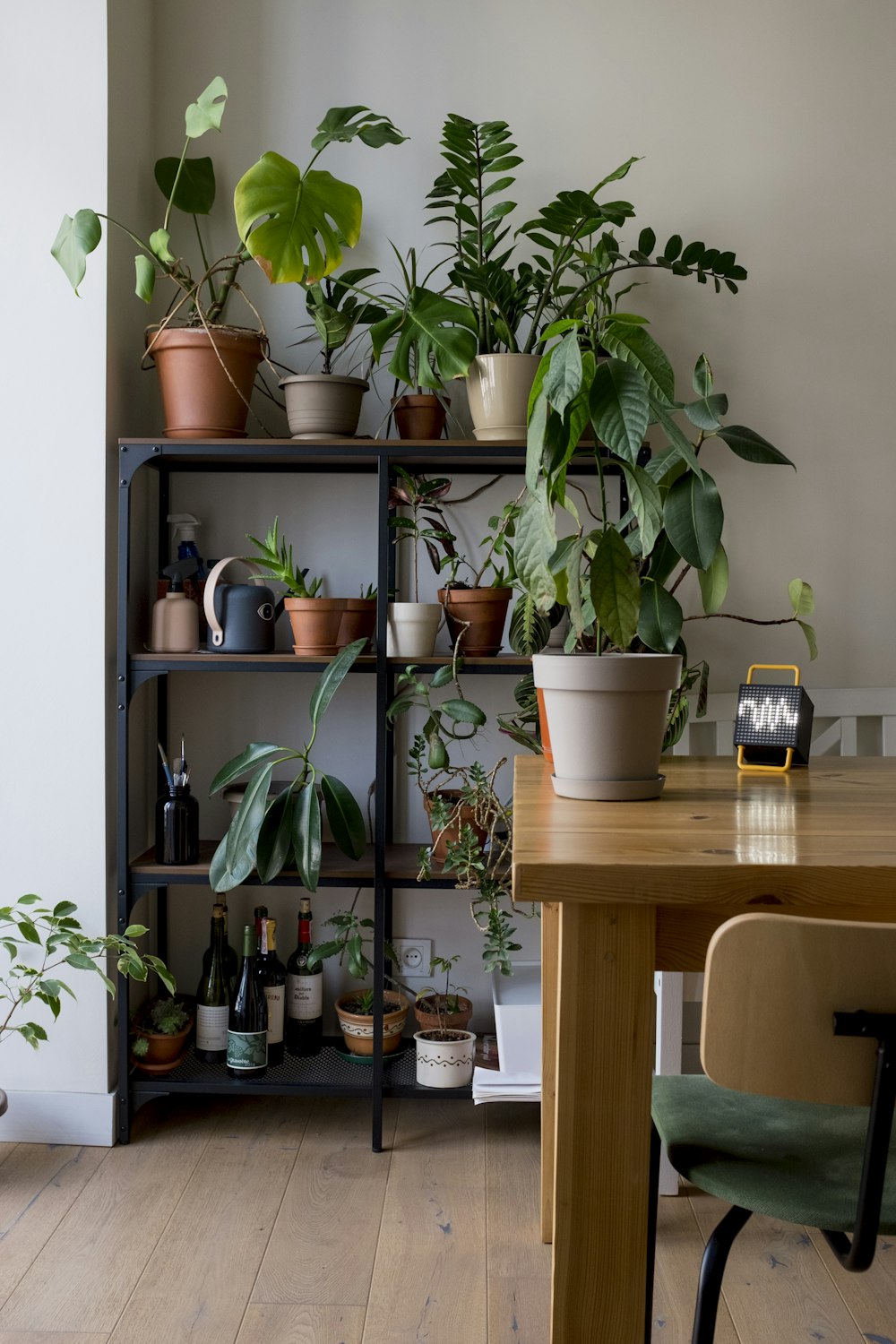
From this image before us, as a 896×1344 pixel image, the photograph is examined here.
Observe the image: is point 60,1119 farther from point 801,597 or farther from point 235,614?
point 801,597

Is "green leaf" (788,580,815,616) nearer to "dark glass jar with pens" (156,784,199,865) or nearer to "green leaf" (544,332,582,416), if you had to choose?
"green leaf" (544,332,582,416)

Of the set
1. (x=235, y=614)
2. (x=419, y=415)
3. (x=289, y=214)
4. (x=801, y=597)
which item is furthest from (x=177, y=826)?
(x=801, y=597)

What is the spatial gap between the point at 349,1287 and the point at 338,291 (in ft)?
6.43

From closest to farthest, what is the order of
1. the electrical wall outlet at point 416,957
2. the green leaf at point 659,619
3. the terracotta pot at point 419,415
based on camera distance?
the green leaf at point 659,619 → the terracotta pot at point 419,415 → the electrical wall outlet at point 416,957

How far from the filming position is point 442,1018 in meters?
2.44

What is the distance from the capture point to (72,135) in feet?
7.64

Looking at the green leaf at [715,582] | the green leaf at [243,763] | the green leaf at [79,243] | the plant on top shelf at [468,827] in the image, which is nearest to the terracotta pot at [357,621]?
the plant on top shelf at [468,827]

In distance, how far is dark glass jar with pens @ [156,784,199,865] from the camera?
2.40 metres

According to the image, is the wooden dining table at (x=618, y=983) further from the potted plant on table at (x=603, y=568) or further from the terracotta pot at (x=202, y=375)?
the terracotta pot at (x=202, y=375)

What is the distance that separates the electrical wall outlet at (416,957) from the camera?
2689 mm

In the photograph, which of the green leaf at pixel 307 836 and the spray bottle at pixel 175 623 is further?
the spray bottle at pixel 175 623

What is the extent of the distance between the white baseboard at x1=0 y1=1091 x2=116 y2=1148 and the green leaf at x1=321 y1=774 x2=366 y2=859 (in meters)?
0.74

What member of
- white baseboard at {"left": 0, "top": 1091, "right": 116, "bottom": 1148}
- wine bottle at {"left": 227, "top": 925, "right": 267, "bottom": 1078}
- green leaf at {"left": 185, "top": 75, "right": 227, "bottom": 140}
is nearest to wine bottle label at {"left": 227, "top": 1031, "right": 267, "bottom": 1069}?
wine bottle at {"left": 227, "top": 925, "right": 267, "bottom": 1078}

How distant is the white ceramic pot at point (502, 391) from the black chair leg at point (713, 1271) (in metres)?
1.58
